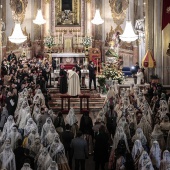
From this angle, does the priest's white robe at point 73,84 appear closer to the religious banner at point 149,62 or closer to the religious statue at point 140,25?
the religious banner at point 149,62

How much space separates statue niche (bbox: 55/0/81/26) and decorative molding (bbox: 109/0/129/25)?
2.44 metres

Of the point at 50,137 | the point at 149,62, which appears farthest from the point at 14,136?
the point at 149,62

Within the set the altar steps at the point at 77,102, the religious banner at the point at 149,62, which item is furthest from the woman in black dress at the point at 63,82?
the religious banner at the point at 149,62

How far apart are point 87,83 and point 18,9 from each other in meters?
9.66

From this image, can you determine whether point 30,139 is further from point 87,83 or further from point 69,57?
point 69,57

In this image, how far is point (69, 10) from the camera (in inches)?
1439

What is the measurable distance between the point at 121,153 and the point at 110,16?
26497mm

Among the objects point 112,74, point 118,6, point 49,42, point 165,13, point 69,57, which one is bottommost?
point 112,74

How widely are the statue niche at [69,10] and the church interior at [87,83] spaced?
0.23ft

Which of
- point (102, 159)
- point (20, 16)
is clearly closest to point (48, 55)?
point (20, 16)


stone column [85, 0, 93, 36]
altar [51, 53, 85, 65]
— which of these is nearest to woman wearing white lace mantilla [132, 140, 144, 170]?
altar [51, 53, 85, 65]

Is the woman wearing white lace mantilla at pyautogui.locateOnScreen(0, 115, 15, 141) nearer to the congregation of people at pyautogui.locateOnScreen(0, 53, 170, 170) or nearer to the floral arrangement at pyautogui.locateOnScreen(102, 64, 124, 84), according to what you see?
the congregation of people at pyautogui.locateOnScreen(0, 53, 170, 170)

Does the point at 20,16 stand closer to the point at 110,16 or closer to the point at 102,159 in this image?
the point at 110,16

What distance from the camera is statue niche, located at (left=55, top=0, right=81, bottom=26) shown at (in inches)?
1441
